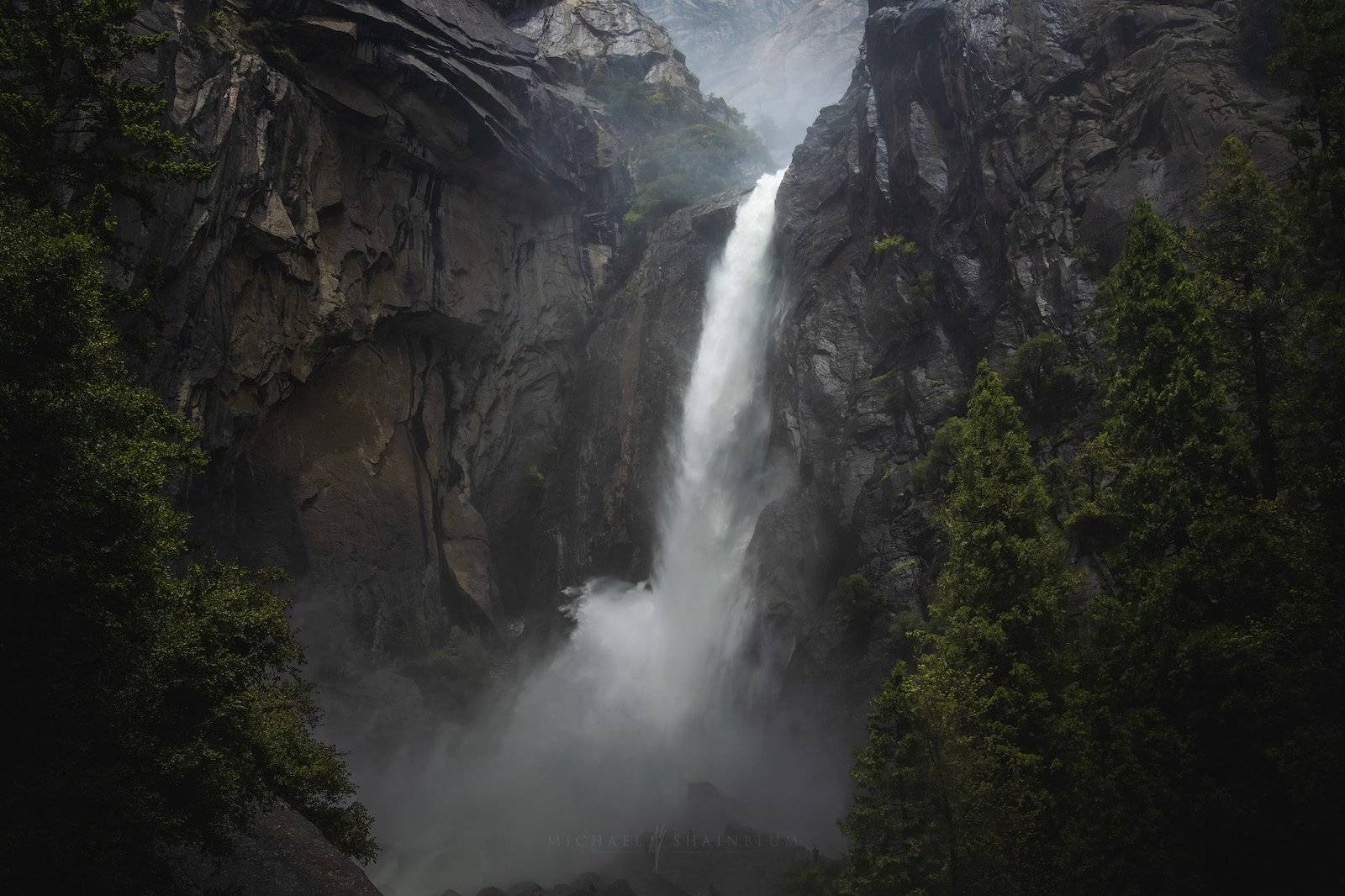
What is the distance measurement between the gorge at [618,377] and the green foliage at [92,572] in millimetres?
7187

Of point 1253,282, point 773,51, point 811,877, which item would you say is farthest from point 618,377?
point 773,51

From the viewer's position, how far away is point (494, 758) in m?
38.0

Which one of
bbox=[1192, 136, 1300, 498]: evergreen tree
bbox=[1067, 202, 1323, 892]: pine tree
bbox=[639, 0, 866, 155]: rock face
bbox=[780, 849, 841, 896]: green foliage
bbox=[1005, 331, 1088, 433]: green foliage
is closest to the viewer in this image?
bbox=[1067, 202, 1323, 892]: pine tree

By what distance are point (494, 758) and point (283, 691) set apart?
20.0 m

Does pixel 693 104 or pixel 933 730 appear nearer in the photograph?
pixel 933 730

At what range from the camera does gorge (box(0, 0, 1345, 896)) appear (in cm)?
2802

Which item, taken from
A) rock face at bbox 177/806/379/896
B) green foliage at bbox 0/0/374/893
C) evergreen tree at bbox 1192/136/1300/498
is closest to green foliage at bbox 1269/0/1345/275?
evergreen tree at bbox 1192/136/1300/498

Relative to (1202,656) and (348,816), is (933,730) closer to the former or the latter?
(1202,656)

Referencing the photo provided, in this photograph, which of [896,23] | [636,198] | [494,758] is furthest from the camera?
[636,198]

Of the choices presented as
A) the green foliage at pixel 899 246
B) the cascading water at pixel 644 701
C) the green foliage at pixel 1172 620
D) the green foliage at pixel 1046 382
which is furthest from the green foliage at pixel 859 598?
the green foliage at pixel 899 246

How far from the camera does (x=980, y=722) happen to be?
1798 centimetres

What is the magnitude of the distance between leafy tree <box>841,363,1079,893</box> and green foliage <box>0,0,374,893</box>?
483 inches

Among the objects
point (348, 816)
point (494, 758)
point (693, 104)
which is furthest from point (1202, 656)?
point (693, 104)

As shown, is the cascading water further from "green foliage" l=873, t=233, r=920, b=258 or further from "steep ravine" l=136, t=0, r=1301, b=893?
"green foliage" l=873, t=233, r=920, b=258
